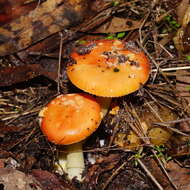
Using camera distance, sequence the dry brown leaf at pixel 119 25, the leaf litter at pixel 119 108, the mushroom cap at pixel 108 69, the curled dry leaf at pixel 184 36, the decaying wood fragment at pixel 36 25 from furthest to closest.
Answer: the dry brown leaf at pixel 119 25, the decaying wood fragment at pixel 36 25, the curled dry leaf at pixel 184 36, the leaf litter at pixel 119 108, the mushroom cap at pixel 108 69

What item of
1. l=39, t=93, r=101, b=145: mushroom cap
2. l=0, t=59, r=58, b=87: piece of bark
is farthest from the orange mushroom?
l=0, t=59, r=58, b=87: piece of bark

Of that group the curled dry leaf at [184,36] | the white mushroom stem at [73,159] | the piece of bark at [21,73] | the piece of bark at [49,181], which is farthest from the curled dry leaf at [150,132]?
the piece of bark at [21,73]

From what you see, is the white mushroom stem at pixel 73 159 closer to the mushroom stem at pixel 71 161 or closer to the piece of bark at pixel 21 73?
the mushroom stem at pixel 71 161

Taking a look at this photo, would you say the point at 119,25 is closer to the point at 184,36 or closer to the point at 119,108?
the point at 184,36

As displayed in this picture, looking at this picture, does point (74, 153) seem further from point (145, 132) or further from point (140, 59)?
point (140, 59)

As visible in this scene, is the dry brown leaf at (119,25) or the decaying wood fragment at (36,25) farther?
the dry brown leaf at (119,25)

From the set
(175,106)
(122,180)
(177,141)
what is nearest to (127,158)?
(122,180)
